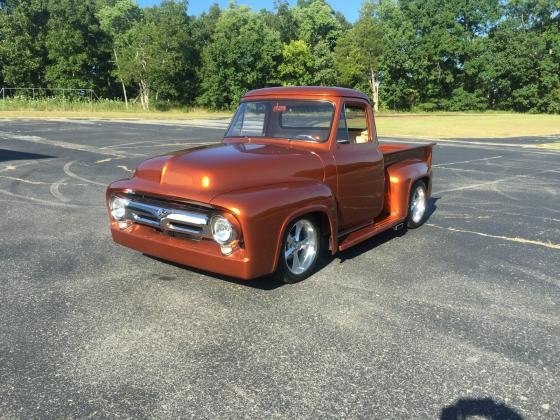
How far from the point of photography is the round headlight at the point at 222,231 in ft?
13.3

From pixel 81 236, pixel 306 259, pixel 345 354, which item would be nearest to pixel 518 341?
pixel 345 354

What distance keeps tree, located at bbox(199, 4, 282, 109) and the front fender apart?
52.2 m

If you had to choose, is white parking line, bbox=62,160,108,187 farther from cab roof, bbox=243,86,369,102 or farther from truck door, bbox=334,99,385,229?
truck door, bbox=334,99,385,229

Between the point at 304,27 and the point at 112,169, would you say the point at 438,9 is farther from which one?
the point at 112,169

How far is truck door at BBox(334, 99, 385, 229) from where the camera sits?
17.3 feet

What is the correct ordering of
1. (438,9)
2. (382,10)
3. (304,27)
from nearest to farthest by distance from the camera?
(438,9) < (304,27) < (382,10)

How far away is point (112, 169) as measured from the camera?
11.9 metres

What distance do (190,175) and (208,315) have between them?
1.18 m

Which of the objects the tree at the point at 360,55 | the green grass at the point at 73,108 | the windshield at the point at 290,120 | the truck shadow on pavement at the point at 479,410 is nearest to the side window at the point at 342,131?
the windshield at the point at 290,120

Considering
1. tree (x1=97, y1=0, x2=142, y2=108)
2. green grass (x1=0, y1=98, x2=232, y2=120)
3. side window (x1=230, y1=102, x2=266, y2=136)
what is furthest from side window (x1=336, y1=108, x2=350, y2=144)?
tree (x1=97, y1=0, x2=142, y2=108)

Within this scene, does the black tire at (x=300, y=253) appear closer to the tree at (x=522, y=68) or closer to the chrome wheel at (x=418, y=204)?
the chrome wheel at (x=418, y=204)

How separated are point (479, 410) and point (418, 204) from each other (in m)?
4.43

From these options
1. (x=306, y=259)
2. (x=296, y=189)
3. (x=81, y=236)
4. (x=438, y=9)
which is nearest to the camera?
(x=296, y=189)

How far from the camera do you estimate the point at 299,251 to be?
4797mm
